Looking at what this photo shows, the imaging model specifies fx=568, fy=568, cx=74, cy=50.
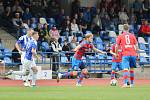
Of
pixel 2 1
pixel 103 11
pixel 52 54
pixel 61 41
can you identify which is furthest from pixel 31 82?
pixel 103 11

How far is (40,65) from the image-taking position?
97.6 ft

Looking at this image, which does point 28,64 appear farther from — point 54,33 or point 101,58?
point 101,58

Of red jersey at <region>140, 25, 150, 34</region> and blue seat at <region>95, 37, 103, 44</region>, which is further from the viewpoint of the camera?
red jersey at <region>140, 25, 150, 34</region>

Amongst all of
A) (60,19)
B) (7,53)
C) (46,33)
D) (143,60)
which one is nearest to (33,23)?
(46,33)

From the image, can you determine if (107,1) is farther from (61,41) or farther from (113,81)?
(113,81)

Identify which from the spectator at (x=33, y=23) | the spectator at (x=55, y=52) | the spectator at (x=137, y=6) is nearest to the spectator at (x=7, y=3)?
the spectator at (x=33, y=23)

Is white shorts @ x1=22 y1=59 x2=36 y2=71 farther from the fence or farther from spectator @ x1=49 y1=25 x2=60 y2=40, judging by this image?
spectator @ x1=49 y1=25 x2=60 y2=40

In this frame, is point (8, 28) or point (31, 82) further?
point (8, 28)

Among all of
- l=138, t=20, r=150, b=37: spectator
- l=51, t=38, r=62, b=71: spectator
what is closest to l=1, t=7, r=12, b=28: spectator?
l=51, t=38, r=62, b=71: spectator

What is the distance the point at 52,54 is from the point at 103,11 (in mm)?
7915

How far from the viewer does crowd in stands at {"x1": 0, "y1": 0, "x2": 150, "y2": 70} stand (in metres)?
31.2

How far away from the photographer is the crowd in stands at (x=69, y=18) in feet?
102

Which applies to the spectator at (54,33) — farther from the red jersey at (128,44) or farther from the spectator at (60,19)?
the red jersey at (128,44)

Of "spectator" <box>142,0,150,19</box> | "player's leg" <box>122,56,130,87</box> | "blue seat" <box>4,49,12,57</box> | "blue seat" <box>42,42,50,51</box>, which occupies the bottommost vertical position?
"player's leg" <box>122,56,130,87</box>
